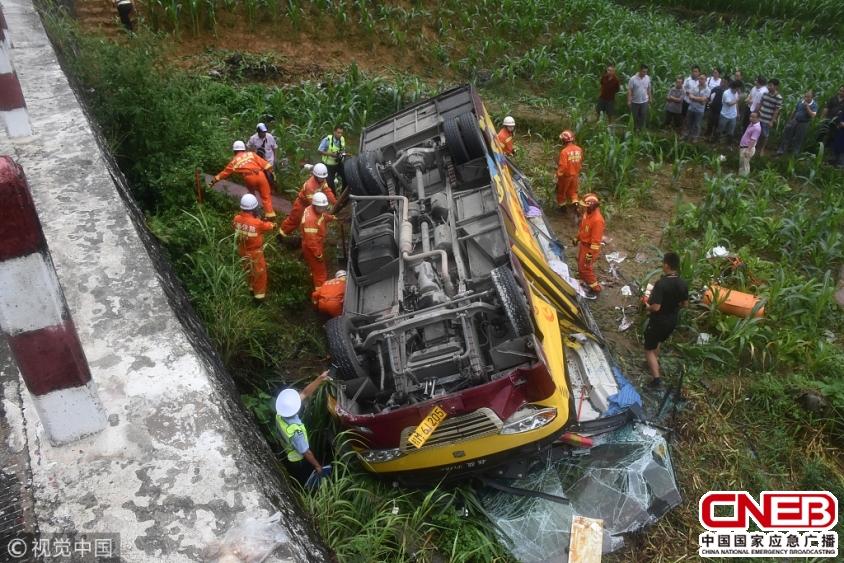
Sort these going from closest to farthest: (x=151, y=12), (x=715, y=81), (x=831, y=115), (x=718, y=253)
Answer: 1. (x=718, y=253)
2. (x=831, y=115)
3. (x=715, y=81)
4. (x=151, y=12)

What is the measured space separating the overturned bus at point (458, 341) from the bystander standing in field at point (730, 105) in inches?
257

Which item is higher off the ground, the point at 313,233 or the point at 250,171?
the point at 250,171

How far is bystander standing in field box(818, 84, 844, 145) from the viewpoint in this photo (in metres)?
11.1

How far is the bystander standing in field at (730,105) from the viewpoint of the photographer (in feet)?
37.6

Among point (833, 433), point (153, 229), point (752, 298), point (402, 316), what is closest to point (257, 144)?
point (153, 229)

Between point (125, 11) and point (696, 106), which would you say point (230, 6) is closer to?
point (125, 11)

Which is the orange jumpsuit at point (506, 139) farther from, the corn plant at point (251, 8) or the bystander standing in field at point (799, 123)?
the corn plant at point (251, 8)

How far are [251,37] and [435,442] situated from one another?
11.9 metres

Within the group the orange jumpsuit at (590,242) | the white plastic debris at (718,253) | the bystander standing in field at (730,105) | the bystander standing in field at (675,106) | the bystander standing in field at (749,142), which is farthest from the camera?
the bystander standing in field at (675,106)

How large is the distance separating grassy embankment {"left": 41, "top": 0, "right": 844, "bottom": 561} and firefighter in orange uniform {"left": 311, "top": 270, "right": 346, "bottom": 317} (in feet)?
1.14

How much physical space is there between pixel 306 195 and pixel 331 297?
66.6 inches

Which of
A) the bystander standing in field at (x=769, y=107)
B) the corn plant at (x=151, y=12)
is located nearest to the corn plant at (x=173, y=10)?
the corn plant at (x=151, y=12)

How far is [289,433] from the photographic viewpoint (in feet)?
14.9

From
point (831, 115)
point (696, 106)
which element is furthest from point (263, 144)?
point (831, 115)
